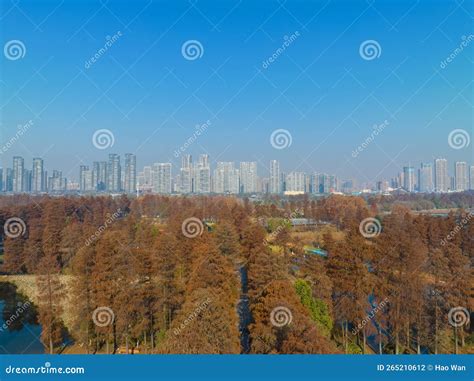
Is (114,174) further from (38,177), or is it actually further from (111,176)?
(38,177)

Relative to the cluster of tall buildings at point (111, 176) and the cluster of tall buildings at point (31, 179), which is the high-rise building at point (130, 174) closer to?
the cluster of tall buildings at point (111, 176)

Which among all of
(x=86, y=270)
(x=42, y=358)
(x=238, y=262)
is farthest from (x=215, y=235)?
Result: (x=42, y=358)

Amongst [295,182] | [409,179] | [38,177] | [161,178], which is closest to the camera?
[38,177]

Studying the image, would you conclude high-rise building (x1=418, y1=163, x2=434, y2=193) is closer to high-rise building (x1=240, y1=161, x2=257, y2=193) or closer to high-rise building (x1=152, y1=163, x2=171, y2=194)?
high-rise building (x1=240, y1=161, x2=257, y2=193)

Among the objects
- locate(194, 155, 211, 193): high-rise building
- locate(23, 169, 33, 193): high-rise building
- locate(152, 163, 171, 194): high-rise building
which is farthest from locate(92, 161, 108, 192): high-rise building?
locate(194, 155, 211, 193): high-rise building

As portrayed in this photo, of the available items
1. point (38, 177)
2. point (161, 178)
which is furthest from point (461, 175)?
point (38, 177)

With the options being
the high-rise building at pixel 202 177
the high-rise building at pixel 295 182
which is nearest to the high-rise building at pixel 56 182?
the high-rise building at pixel 202 177
